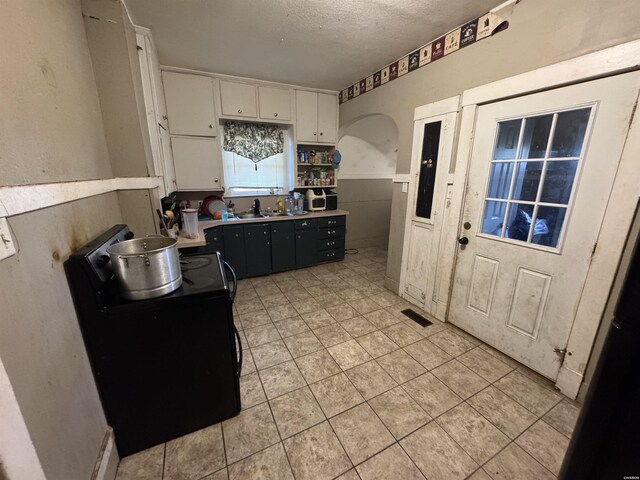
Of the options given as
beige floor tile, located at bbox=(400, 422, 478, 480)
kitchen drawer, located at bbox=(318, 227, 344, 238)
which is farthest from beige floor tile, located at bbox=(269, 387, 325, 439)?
kitchen drawer, located at bbox=(318, 227, 344, 238)

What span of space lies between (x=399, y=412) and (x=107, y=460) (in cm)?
152

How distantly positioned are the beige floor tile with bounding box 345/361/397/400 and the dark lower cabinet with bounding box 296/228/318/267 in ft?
6.74

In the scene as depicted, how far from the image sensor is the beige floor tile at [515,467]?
1246 mm

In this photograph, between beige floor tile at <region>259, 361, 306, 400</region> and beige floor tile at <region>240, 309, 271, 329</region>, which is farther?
beige floor tile at <region>240, 309, 271, 329</region>

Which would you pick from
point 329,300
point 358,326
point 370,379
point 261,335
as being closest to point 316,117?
point 329,300

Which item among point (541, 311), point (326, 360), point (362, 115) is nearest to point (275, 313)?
point (326, 360)

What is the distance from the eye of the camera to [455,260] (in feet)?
7.63

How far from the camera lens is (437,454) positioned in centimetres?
134

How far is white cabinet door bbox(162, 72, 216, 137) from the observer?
295 centimetres

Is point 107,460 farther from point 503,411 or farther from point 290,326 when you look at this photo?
point 503,411

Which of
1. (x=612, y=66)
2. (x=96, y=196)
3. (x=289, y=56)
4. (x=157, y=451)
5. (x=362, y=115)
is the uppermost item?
(x=289, y=56)

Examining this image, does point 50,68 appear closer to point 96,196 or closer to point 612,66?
point 96,196

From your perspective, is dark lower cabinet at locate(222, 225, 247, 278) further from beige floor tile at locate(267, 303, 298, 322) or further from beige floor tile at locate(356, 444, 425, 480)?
beige floor tile at locate(356, 444, 425, 480)

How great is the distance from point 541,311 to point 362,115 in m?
2.92
